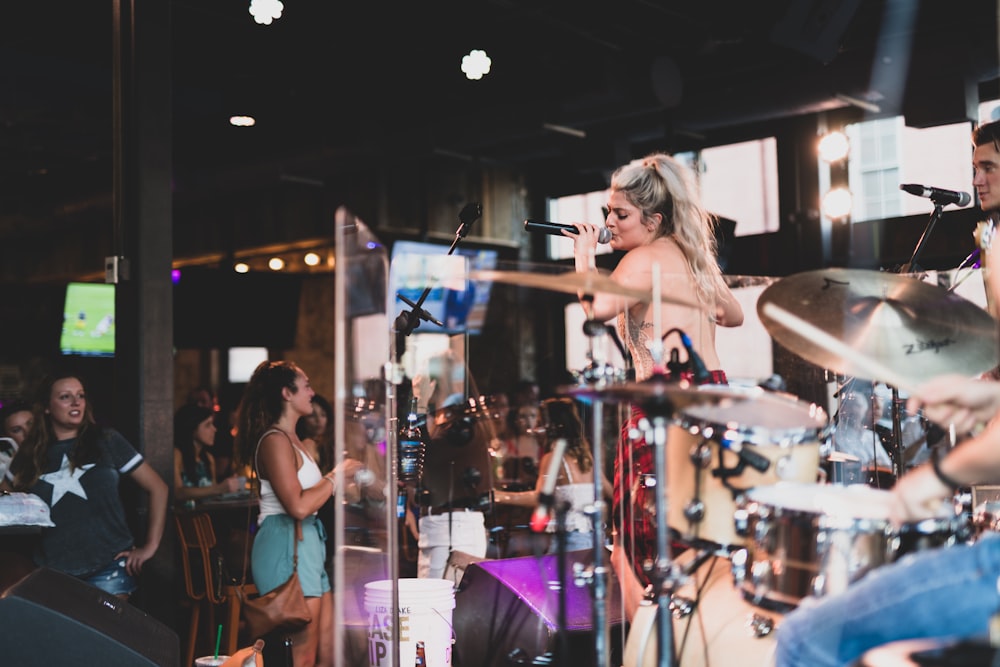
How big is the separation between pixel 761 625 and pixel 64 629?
1.99 metres

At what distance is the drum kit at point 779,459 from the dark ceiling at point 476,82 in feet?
11.3

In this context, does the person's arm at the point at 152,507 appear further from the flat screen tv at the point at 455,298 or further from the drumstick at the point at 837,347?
the flat screen tv at the point at 455,298

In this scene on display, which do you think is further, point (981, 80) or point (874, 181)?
point (874, 181)

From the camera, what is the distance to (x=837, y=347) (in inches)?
96.3

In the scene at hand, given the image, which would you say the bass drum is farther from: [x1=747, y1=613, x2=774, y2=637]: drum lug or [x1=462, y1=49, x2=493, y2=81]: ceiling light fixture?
[x1=462, y1=49, x2=493, y2=81]: ceiling light fixture

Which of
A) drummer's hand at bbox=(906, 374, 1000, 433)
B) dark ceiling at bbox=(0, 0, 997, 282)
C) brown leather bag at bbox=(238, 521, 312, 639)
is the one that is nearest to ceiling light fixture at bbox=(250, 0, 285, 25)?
dark ceiling at bbox=(0, 0, 997, 282)

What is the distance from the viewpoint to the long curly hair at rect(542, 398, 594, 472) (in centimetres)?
605

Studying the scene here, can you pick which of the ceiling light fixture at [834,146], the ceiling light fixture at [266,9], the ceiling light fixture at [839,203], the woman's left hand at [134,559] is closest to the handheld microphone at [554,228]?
the woman's left hand at [134,559]

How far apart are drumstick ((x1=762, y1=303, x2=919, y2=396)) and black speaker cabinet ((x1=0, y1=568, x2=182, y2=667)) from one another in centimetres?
216

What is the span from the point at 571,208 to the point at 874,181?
145 inches

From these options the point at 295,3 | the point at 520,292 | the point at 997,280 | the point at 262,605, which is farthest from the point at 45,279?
the point at 997,280

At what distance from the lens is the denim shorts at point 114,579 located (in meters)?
4.27

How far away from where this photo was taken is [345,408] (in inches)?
128

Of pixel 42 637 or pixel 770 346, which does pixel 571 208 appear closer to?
pixel 770 346
